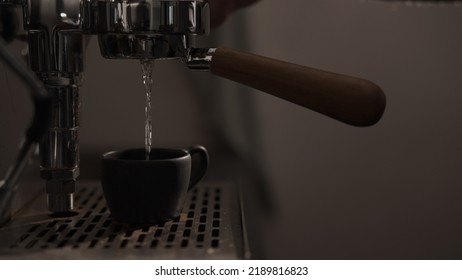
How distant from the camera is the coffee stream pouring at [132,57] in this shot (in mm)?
324

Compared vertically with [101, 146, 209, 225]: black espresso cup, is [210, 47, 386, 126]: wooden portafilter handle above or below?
above

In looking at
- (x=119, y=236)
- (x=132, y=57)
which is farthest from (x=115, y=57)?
(x=119, y=236)

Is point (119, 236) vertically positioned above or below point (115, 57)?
below

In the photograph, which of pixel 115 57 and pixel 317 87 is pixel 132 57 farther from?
pixel 317 87

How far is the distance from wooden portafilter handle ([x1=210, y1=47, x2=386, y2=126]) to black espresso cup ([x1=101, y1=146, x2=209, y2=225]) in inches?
2.8

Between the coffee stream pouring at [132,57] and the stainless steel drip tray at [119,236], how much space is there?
0.08 ft

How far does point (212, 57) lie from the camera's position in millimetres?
368

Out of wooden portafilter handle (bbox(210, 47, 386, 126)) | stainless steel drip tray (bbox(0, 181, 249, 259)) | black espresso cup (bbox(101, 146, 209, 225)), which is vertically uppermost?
wooden portafilter handle (bbox(210, 47, 386, 126))

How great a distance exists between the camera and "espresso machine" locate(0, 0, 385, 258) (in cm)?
32

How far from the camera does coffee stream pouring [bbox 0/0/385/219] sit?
1.06 ft

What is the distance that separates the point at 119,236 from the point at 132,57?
0.37ft

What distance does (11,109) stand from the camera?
427 mm

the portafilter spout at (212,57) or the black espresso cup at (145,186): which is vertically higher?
the portafilter spout at (212,57)
